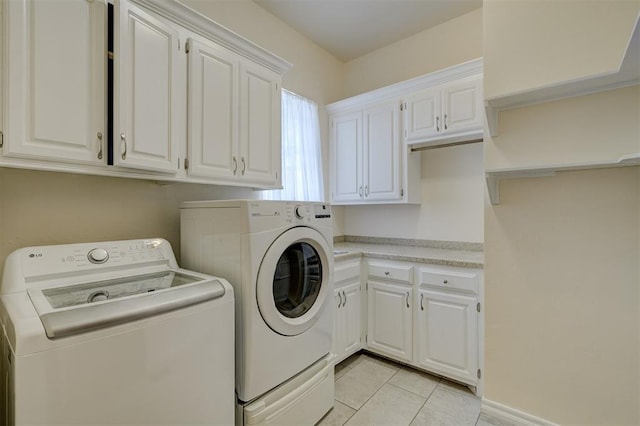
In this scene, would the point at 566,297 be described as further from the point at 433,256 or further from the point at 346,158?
Answer: the point at 346,158

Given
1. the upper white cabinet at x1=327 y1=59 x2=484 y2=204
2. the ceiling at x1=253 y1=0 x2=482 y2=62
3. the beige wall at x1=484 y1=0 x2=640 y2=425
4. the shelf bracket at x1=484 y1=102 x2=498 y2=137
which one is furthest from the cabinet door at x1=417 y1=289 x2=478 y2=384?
the ceiling at x1=253 y1=0 x2=482 y2=62

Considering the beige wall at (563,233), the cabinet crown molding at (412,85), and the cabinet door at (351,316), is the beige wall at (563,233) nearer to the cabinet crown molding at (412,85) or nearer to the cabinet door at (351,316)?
the cabinet crown molding at (412,85)

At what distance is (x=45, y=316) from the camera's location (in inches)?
33.4

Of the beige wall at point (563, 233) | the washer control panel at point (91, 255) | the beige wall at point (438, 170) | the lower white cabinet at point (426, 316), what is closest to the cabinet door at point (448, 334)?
the lower white cabinet at point (426, 316)

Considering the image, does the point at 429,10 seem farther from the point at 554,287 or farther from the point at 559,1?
the point at 554,287

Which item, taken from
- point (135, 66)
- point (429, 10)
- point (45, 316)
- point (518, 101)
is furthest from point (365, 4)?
point (45, 316)

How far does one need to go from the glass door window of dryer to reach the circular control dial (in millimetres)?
782

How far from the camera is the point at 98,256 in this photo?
132 cm

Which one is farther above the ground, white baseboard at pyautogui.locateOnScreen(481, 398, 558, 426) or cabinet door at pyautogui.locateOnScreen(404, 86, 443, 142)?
cabinet door at pyautogui.locateOnScreen(404, 86, 443, 142)

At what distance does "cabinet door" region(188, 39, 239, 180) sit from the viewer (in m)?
1.58

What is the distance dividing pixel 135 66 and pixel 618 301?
8.33ft

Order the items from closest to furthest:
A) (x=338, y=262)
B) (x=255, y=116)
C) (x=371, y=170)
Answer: (x=255, y=116) → (x=338, y=262) → (x=371, y=170)

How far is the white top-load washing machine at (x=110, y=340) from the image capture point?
0.79m

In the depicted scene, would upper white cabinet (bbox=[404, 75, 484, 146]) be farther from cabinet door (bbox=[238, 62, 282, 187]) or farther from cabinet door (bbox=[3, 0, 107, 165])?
cabinet door (bbox=[3, 0, 107, 165])
